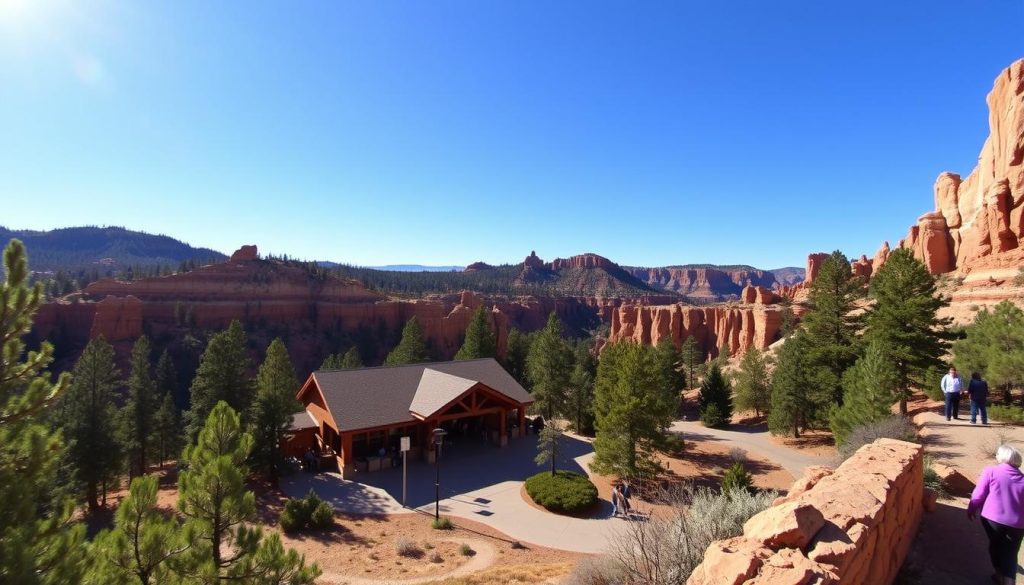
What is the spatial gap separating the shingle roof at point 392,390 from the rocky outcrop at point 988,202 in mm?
54679

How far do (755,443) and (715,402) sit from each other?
6483 millimetres

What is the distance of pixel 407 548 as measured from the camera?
15.0 meters

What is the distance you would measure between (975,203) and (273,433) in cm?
7703

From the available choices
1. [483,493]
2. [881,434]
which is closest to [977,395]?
[881,434]

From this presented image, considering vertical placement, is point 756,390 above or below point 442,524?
above

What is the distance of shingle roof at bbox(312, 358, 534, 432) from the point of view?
2301 centimetres

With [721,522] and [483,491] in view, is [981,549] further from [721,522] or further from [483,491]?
[483,491]

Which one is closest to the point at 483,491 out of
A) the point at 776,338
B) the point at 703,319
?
the point at 776,338

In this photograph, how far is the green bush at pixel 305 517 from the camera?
16.9 meters

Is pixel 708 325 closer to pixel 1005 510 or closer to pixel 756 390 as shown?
pixel 756 390

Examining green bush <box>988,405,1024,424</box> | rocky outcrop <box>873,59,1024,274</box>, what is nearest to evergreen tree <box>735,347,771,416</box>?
green bush <box>988,405,1024,424</box>

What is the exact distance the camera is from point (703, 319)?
3418 inches

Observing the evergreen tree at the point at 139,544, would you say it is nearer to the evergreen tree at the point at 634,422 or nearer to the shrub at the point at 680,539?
the shrub at the point at 680,539

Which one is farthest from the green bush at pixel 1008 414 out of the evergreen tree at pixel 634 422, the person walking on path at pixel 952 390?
the evergreen tree at pixel 634 422
